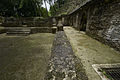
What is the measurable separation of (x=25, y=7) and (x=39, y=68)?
27174mm

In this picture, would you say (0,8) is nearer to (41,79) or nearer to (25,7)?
(25,7)

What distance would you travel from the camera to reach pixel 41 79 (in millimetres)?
1803

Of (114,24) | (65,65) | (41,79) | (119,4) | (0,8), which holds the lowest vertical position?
(41,79)

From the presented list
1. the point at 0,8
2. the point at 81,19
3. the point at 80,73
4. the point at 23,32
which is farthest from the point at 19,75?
the point at 0,8

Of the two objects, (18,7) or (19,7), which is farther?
(18,7)

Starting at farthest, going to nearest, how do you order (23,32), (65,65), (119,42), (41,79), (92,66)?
(23,32), (119,42), (92,66), (41,79), (65,65)

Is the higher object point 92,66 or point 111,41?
point 111,41

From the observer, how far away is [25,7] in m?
22.3

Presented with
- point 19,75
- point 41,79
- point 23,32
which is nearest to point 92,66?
point 41,79

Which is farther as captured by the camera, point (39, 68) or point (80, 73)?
point (39, 68)

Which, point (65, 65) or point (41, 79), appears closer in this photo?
point (65, 65)

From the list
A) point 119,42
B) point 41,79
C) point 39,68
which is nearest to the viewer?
point 41,79

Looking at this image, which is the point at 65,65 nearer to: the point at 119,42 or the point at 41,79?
the point at 41,79

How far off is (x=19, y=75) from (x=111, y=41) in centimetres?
438
